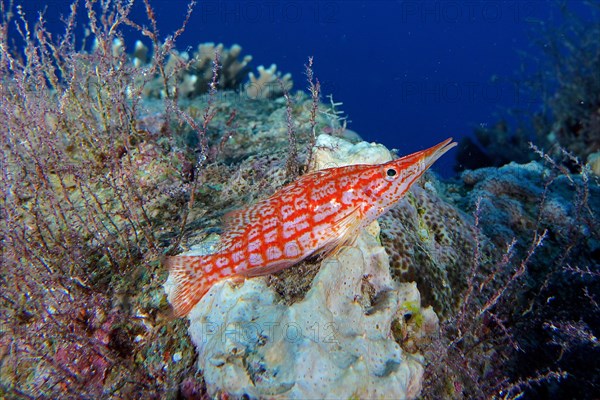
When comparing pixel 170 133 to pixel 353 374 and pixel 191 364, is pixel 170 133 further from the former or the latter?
pixel 353 374

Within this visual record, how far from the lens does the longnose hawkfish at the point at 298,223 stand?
2.91m

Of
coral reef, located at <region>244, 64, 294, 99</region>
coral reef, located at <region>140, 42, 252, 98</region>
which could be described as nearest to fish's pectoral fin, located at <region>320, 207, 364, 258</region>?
coral reef, located at <region>140, 42, 252, 98</region>

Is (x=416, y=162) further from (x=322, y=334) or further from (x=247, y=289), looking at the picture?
(x=247, y=289)

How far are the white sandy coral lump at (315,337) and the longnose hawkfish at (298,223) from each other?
0.12 meters

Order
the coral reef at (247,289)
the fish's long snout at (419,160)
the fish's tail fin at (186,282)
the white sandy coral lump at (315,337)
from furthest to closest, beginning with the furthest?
the fish's long snout at (419,160) < the fish's tail fin at (186,282) < the coral reef at (247,289) < the white sandy coral lump at (315,337)

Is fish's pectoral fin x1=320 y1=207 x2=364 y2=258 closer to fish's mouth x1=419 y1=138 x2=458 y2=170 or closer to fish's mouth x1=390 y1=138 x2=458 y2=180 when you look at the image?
fish's mouth x1=390 y1=138 x2=458 y2=180

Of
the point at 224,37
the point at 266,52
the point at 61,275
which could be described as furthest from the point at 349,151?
the point at 224,37

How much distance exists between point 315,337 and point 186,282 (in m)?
1.20

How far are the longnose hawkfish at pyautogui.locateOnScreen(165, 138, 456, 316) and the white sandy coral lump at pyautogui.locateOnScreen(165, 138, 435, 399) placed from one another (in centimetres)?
12

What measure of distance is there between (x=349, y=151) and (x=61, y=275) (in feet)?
9.97

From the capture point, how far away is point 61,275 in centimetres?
309

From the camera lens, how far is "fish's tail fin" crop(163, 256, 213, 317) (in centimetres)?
285

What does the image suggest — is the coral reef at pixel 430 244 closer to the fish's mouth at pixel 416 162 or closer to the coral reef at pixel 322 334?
the coral reef at pixel 322 334

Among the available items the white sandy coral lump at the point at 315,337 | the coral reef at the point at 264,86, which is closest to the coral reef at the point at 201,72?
the coral reef at the point at 264,86
